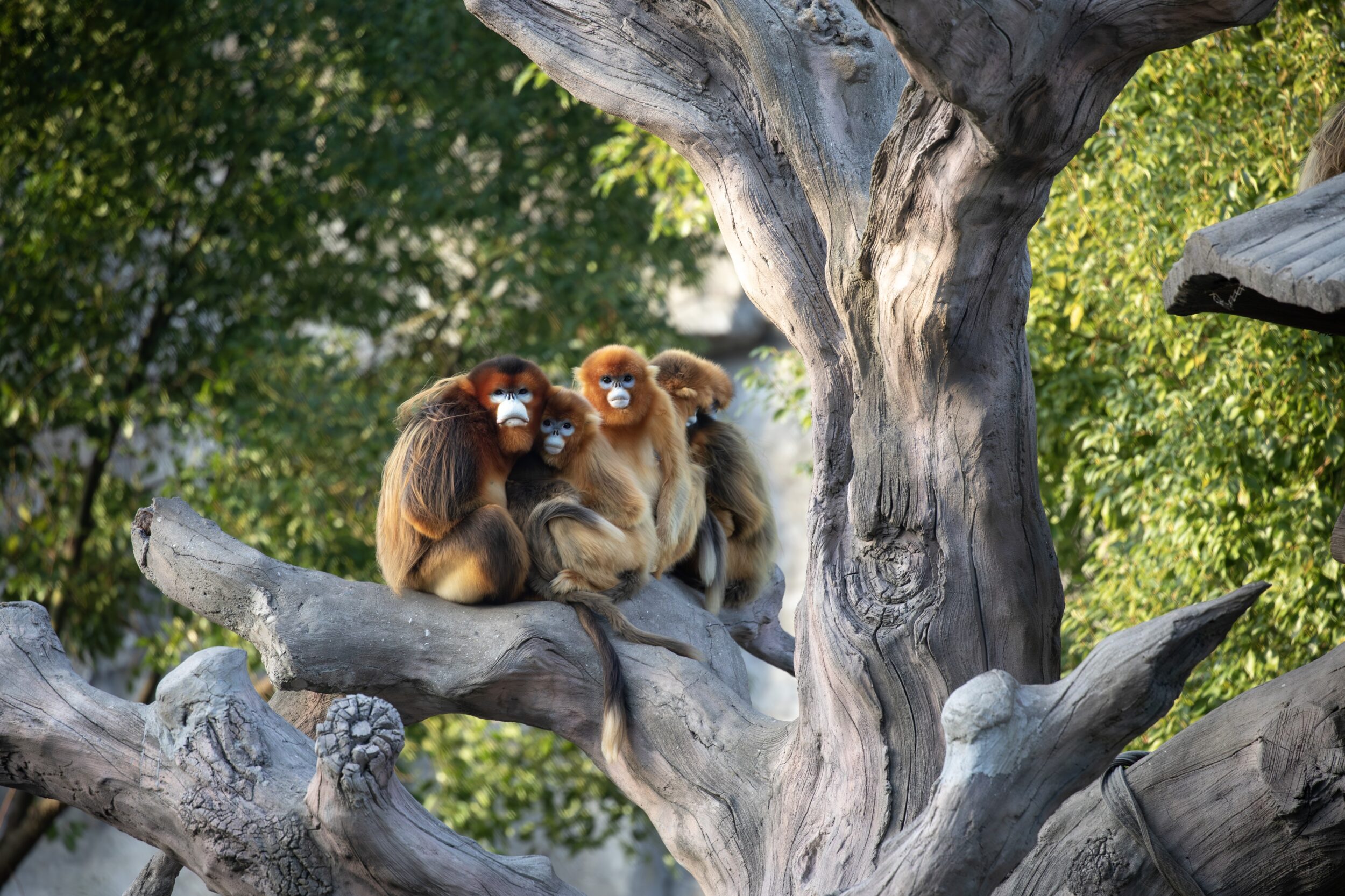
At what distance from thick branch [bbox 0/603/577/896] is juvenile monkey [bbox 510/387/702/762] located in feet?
2.36

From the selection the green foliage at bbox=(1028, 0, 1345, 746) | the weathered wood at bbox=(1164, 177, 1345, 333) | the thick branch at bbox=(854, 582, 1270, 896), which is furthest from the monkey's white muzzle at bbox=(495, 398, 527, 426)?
the green foliage at bbox=(1028, 0, 1345, 746)

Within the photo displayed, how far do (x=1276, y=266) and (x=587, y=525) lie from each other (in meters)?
2.06

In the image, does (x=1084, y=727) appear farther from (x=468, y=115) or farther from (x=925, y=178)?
(x=468, y=115)

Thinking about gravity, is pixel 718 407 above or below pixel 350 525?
above

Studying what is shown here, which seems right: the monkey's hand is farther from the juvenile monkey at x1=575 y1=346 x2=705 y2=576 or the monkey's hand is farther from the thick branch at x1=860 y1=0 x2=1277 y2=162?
the thick branch at x1=860 y1=0 x2=1277 y2=162

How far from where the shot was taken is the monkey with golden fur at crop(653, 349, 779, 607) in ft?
14.0

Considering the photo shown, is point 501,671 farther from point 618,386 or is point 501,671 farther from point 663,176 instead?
point 663,176

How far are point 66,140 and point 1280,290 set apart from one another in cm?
630

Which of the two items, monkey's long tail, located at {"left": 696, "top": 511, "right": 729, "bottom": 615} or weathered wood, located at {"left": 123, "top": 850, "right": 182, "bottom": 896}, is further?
monkey's long tail, located at {"left": 696, "top": 511, "right": 729, "bottom": 615}

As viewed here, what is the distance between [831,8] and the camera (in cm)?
303

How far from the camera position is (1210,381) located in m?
4.27

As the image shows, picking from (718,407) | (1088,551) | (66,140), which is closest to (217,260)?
(66,140)

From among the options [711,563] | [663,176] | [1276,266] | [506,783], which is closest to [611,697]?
[711,563]

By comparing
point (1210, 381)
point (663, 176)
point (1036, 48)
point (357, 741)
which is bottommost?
point (357, 741)
